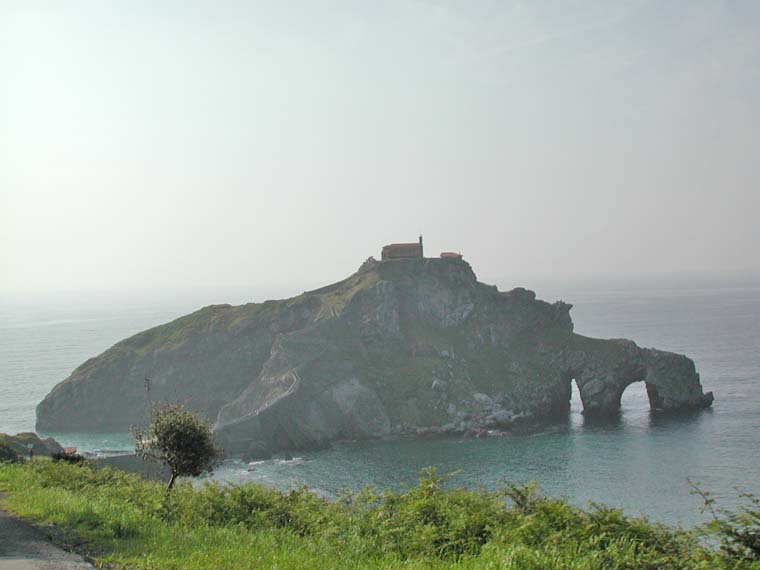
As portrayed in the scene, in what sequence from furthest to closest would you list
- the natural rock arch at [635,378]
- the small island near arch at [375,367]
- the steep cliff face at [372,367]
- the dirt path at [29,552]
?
the natural rock arch at [635,378]
the steep cliff face at [372,367]
the small island near arch at [375,367]
the dirt path at [29,552]

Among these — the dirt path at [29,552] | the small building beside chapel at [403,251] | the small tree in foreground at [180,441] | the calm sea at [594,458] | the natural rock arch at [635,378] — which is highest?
the small building beside chapel at [403,251]

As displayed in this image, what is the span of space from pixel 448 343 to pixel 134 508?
4065 inches

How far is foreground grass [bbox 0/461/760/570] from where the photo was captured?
1371 cm

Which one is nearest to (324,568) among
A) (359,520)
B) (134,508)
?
(359,520)

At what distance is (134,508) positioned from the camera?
1952 centimetres

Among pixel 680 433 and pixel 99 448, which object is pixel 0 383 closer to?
pixel 99 448

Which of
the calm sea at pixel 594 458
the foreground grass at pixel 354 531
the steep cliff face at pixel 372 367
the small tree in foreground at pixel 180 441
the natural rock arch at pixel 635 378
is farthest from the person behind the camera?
the natural rock arch at pixel 635 378

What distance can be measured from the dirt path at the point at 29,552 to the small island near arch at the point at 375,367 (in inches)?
3005

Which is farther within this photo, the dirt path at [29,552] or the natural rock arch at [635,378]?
the natural rock arch at [635,378]

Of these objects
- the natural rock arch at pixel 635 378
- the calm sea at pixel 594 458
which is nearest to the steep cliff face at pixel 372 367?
the natural rock arch at pixel 635 378

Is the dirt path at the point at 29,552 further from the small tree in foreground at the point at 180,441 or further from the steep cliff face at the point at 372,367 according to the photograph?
the steep cliff face at the point at 372,367

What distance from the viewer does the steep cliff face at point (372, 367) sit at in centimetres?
10256

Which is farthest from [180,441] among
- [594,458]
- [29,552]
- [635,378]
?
[635,378]

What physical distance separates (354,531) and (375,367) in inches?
3815
